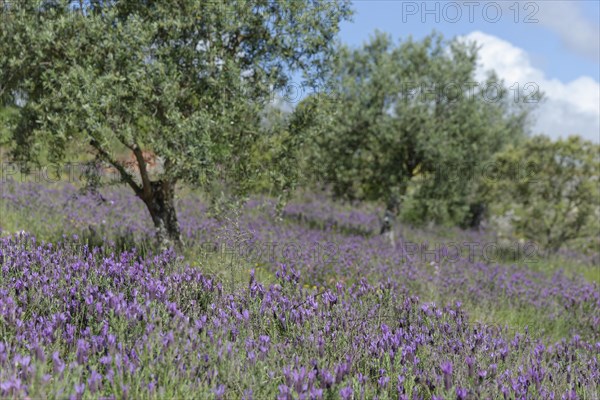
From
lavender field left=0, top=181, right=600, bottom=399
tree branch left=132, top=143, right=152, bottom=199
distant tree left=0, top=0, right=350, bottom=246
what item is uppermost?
distant tree left=0, top=0, right=350, bottom=246

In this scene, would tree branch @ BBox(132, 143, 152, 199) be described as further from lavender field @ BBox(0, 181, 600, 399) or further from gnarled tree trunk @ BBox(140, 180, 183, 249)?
lavender field @ BBox(0, 181, 600, 399)

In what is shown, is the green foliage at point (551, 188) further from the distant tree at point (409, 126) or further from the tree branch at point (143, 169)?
the tree branch at point (143, 169)

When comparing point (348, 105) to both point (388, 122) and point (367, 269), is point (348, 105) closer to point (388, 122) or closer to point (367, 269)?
point (388, 122)

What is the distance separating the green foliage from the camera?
1636 cm

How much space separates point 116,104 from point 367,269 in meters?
4.46

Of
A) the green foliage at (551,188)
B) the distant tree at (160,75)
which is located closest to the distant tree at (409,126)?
the green foliage at (551,188)

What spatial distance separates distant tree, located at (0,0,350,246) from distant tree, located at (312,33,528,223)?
18.5ft

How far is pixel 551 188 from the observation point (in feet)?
55.0

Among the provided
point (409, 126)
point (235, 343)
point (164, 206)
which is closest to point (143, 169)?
point (164, 206)

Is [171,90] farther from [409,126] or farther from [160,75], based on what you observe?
[409,126]

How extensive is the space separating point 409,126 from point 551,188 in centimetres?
542

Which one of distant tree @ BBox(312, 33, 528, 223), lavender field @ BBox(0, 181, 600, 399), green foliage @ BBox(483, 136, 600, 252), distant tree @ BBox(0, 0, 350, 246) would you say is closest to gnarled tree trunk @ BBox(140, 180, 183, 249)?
distant tree @ BBox(0, 0, 350, 246)

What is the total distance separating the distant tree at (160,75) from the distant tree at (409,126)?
5.64 meters

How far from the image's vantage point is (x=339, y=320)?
4.57 metres
